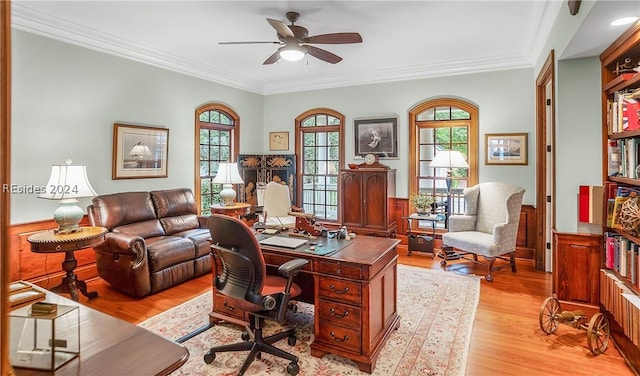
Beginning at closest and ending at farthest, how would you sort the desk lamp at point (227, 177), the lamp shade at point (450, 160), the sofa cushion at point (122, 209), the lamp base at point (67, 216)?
1. the lamp base at point (67, 216)
2. the sofa cushion at point (122, 209)
3. the lamp shade at point (450, 160)
4. the desk lamp at point (227, 177)

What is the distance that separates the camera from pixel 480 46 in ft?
15.0

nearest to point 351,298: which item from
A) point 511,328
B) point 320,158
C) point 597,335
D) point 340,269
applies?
point 340,269

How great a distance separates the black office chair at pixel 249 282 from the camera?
7.08ft

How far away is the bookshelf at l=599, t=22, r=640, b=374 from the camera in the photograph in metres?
2.47

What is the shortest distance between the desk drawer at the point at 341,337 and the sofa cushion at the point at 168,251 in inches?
85.0

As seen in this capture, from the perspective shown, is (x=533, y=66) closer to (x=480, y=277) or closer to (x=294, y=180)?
(x=480, y=277)

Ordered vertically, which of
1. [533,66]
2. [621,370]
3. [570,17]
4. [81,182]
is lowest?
[621,370]

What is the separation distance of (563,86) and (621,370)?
2.33 meters

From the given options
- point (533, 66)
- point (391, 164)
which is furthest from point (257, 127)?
point (533, 66)

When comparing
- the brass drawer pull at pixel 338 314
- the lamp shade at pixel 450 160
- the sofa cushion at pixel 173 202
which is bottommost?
the brass drawer pull at pixel 338 314

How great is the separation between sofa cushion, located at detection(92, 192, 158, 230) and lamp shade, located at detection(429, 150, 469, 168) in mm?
3957

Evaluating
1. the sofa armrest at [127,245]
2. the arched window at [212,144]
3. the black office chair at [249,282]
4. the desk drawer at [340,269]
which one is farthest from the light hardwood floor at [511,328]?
the arched window at [212,144]

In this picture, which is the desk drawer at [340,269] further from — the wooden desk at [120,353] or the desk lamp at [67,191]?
the desk lamp at [67,191]

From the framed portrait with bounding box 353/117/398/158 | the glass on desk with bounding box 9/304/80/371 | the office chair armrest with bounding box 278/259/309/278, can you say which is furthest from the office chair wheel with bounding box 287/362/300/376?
the framed portrait with bounding box 353/117/398/158
